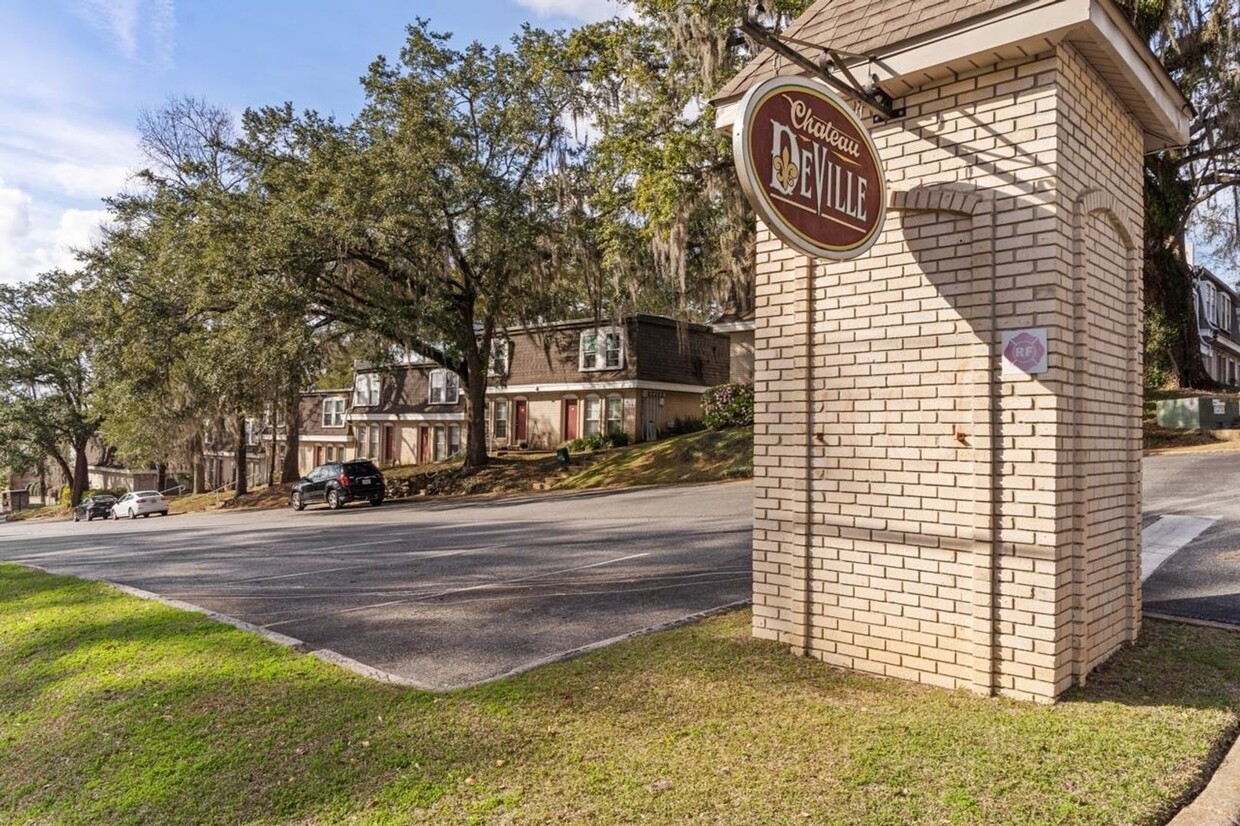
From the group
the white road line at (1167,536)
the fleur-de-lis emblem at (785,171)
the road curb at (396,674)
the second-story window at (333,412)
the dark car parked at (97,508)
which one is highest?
the fleur-de-lis emblem at (785,171)

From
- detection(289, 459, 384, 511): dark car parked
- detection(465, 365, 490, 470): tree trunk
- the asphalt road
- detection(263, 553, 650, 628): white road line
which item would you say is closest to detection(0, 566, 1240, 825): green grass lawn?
the asphalt road

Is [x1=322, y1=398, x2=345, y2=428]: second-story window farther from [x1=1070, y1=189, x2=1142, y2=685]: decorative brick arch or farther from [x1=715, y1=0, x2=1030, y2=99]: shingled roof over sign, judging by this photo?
[x1=1070, y1=189, x2=1142, y2=685]: decorative brick arch

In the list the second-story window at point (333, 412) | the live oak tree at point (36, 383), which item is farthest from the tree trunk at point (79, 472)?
the second-story window at point (333, 412)

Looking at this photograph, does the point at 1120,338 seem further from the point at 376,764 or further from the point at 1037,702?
the point at 376,764

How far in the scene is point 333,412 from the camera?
1863 inches

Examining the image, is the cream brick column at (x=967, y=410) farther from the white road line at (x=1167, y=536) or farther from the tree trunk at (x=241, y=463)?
the tree trunk at (x=241, y=463)

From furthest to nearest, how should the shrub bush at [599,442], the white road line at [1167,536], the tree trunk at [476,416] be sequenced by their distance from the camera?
the shrub bush at [599,442], the tree trunk at [476,416], the white road line at [1167,536]

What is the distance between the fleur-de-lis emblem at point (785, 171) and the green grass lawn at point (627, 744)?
2870 mm

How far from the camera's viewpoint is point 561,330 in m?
32.6

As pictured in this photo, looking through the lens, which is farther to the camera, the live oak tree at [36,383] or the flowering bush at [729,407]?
the live oak tree at [36,383]

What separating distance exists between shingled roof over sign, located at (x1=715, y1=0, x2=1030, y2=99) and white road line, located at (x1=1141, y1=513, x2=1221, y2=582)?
229 inches

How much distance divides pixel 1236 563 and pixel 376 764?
8411 mm

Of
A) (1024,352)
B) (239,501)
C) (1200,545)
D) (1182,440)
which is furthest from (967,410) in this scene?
(239,501)

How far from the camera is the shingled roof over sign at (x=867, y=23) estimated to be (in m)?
4.50
